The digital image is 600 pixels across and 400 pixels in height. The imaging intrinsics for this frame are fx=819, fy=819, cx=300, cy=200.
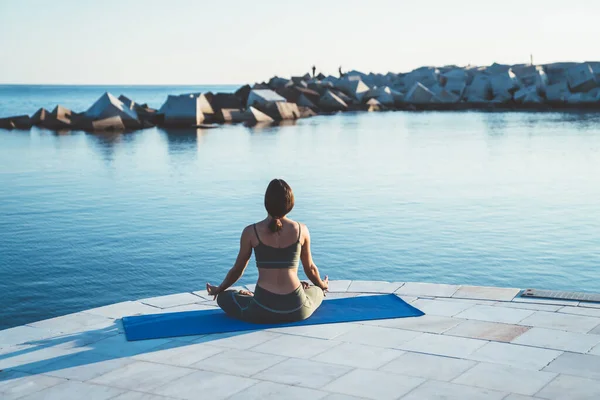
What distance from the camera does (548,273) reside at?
1212cm

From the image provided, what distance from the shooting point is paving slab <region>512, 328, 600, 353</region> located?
20.4ft

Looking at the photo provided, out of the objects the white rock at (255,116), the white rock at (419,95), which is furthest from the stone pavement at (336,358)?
the white rock at (419,95)

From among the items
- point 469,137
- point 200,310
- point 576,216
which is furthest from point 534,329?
point 469,137

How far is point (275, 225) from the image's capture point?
6.78 m

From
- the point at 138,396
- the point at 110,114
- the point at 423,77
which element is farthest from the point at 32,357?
the point at 423,77

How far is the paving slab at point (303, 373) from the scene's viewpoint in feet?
18.2

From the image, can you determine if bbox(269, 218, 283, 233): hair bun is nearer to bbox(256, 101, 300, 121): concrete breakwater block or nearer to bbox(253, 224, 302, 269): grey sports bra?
bbox(253, 224, 302, 269): grey sports bra

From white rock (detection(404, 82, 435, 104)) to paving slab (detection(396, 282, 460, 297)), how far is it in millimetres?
67695

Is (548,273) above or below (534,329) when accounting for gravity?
below

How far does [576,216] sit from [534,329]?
35.6ft

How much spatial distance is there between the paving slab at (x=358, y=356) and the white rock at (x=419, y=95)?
6978 cm

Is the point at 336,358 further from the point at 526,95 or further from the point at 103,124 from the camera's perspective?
the point at 526,95

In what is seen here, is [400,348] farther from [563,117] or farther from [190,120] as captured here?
[563,117]

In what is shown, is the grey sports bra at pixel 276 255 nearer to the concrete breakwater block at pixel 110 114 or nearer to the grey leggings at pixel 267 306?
the grey leggings at pixel 267 306
